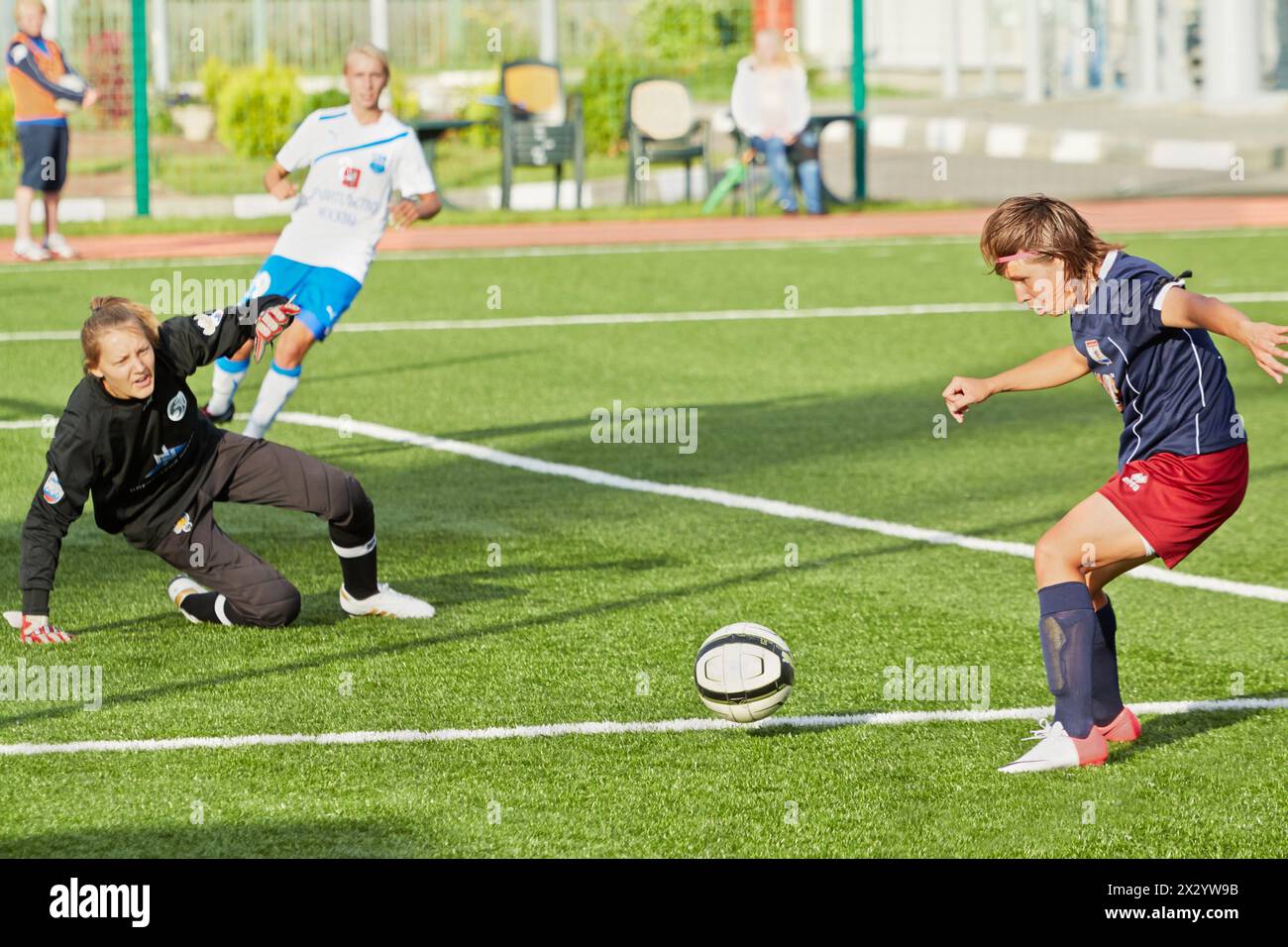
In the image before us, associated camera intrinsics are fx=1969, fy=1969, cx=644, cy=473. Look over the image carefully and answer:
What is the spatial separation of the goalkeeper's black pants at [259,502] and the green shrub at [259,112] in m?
19.5

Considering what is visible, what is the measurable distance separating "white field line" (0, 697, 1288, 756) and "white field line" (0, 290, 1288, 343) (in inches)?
342

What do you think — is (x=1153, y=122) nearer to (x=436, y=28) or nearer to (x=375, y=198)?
(x=436, y=28)

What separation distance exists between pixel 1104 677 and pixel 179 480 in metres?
3.17

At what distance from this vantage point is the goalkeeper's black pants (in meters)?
6.72

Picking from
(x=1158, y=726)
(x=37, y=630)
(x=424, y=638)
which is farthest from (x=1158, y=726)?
(x=37, y=630)

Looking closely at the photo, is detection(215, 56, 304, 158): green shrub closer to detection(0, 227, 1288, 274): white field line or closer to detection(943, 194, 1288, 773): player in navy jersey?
detection(0, 227, 1288, 274): white field line

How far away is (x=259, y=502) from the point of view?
6.80 metres

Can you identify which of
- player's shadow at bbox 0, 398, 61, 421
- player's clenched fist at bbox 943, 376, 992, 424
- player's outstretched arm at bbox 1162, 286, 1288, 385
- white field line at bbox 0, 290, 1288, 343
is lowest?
player's shadow at bbox 0, 398, 61, 421

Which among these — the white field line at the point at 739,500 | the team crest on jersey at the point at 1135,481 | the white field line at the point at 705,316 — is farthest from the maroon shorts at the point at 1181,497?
the white field line at the point at 705,316

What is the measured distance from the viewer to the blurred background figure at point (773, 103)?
810 inches

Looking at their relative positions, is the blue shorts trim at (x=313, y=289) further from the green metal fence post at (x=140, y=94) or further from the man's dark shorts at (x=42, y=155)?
the green metal fence post at (x=140, y=94)

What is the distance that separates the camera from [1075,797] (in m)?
5.11

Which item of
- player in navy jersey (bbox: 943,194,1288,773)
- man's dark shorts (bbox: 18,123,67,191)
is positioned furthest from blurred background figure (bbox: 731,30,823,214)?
player in navy jersey (bbox: 943,194,1288,773)
